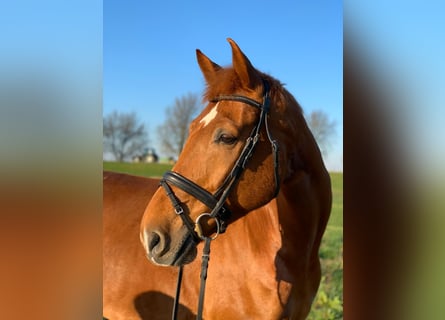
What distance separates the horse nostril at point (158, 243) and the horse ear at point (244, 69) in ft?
2.51

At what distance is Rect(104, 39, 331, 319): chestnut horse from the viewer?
1.53 m

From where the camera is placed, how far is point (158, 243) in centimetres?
152

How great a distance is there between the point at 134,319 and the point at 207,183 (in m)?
1.43

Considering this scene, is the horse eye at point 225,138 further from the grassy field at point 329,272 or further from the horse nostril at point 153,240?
the grassy field at point 329,272

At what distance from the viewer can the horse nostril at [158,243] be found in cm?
150

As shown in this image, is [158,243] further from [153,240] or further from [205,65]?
[205,65]

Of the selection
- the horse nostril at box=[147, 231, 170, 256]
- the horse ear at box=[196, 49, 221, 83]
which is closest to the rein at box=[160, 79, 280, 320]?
the horse nostril at box=[147, 231, 170, 256]

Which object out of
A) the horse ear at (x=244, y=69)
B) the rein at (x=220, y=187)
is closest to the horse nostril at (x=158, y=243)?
the rein at (x=220, y=187)

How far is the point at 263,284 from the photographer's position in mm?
1870

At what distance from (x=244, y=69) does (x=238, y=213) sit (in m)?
0.65

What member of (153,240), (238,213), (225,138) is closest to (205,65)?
(225,138)
